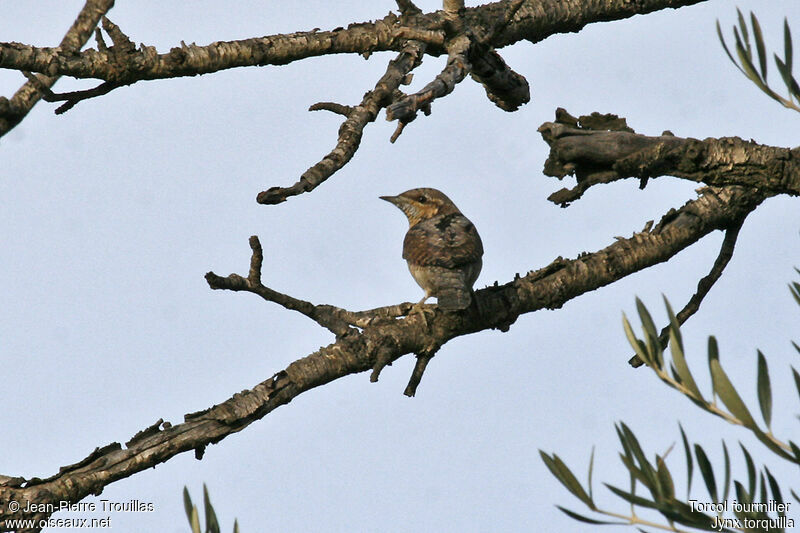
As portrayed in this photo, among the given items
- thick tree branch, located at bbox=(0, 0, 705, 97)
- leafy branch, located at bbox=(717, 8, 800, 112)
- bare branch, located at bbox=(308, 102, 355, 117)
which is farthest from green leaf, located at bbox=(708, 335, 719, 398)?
thick tree branch, located at bbox=(0, 0, 705, 97)

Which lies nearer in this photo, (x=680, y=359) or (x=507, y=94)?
(x=680, y=359)

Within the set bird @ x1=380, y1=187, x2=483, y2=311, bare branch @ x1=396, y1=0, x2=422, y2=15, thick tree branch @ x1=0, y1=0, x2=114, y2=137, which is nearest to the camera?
bare branch @ x1=396, y1=0, x2=422, y2=15

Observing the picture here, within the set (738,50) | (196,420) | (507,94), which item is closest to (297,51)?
(507,94)

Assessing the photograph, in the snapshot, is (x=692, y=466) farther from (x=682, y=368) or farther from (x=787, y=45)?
(x=787, y=45)

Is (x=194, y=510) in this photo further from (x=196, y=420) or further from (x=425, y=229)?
(x=425, y=229)

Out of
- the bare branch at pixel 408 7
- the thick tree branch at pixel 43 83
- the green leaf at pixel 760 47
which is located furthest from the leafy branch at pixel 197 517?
the thick tree branch at pixel 43 83

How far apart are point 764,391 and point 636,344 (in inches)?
11.6

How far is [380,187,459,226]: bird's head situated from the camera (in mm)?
8312

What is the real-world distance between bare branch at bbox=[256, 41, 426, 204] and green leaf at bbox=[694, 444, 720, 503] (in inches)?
65.6

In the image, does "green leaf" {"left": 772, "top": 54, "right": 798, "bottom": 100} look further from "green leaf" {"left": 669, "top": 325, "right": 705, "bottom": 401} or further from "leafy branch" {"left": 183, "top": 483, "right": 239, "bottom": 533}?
"leafy branch" {"left": 183, "top": 483, "right": 239, "bottom": 533}

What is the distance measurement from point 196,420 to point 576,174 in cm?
186

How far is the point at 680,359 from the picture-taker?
7.04ft

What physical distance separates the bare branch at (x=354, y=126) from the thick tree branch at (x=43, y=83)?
1.97 meters

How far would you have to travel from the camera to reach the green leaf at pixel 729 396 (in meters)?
2.01
